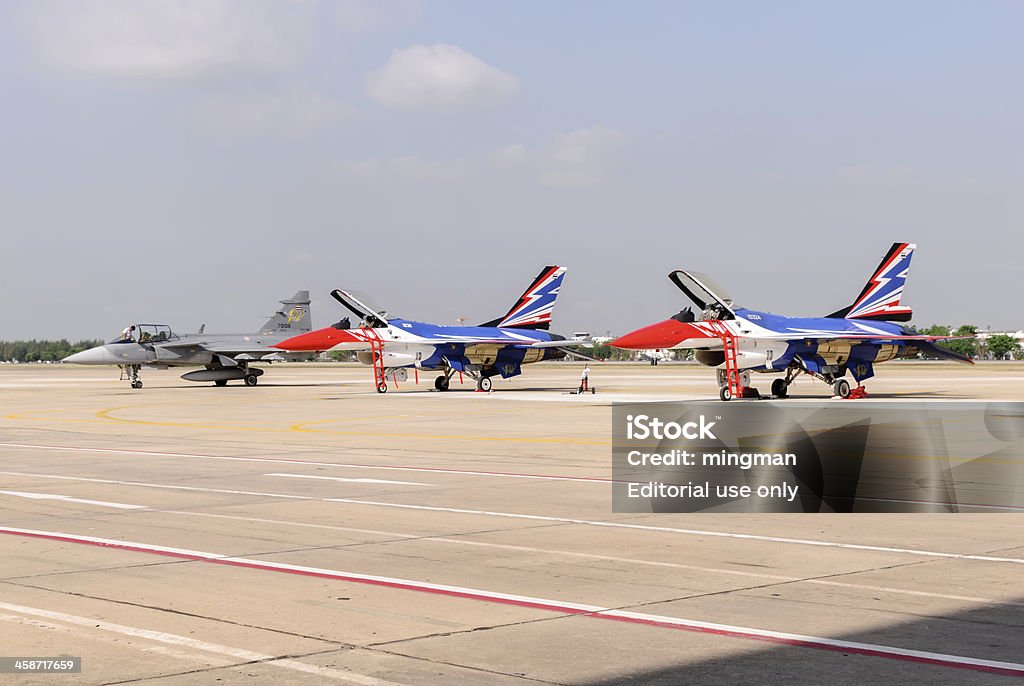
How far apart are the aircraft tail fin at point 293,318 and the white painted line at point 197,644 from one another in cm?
6097

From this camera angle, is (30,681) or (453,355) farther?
(453,355)

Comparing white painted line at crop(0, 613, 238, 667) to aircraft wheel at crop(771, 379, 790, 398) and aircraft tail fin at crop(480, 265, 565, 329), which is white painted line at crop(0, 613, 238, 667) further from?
aircraft tail fin at crop(480, 265, 565, 329)

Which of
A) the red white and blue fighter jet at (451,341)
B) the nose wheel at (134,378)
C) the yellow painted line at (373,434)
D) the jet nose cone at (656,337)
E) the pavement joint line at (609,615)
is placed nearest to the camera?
the pavement joint line at (609,615)

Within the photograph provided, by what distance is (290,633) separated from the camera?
716cm

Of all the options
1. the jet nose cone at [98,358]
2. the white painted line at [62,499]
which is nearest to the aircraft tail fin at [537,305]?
the jet nose cone at [98,358]

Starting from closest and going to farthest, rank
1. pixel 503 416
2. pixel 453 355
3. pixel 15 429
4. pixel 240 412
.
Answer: pixel 15 429 → pixel 503 416 → pixel 240 412 → pixel 453 355

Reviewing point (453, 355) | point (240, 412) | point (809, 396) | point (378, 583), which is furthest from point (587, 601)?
point (453, 355)

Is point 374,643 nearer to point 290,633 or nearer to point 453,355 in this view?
point 290,633

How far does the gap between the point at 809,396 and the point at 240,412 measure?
2248cm

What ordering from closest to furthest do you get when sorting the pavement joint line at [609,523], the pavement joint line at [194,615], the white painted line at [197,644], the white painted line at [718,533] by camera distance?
the white painted line at [197,644]
the pavement joint line at [194,615]
the white painted line at [718,533]
the pavement joint line at [609,523]

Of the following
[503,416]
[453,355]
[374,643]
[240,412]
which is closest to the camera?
[374,643]

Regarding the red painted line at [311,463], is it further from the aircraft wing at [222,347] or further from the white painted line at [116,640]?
the aircraft wing at [222,347]

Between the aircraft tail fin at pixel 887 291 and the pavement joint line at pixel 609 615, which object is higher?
the aircraft tail fin at pixel 887 291

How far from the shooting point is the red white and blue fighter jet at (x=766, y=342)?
40.2 metres
